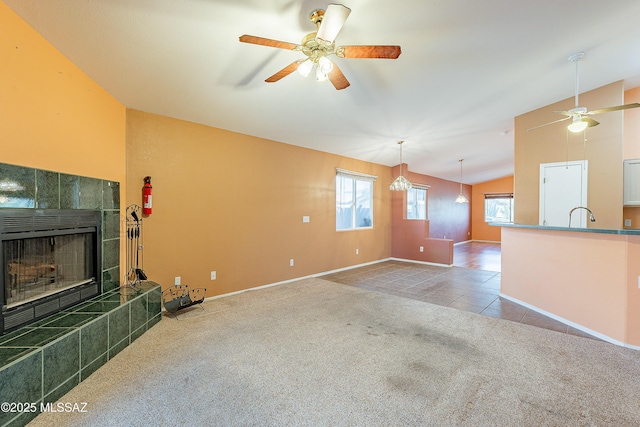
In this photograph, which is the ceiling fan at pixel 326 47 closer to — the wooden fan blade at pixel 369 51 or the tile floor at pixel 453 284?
the wooden fan blade at pixel 369 51

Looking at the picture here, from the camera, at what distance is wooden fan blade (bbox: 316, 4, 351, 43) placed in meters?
1.52

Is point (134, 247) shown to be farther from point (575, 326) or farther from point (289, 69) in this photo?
point (575, 326)

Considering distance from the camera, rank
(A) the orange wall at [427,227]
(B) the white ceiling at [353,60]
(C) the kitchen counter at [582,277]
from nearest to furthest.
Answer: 1. (B) the white ceiling at [353,60]
2. (C) the kitchen counter at [582,277]
3. (A) the orange wall at [427,227]

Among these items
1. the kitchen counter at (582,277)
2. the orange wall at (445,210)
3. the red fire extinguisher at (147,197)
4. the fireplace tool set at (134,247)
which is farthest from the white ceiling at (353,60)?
the orange wall at (445,210)

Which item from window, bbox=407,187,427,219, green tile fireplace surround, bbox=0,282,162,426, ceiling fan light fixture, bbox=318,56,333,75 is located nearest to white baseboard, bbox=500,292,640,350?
ceiling fan light fixture, bbox=318,56,333,75

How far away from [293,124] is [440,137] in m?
3.07

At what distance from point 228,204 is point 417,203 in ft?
21.4

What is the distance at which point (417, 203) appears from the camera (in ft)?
28.6

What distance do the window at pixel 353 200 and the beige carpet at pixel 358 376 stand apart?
10.5ft

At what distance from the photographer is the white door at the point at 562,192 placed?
404 cm

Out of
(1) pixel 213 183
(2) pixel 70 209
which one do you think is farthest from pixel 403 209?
(2) pixel 70 209

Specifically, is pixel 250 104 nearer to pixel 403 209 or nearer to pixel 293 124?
pixel 293 124

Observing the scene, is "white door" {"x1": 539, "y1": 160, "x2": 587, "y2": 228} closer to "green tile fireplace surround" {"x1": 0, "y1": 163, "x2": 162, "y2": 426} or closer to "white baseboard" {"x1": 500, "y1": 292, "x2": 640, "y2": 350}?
"white baseboard" {"x1": 500, "y1": 292, "x2": 640, "y2": 350}

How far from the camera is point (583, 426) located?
1587 mm
